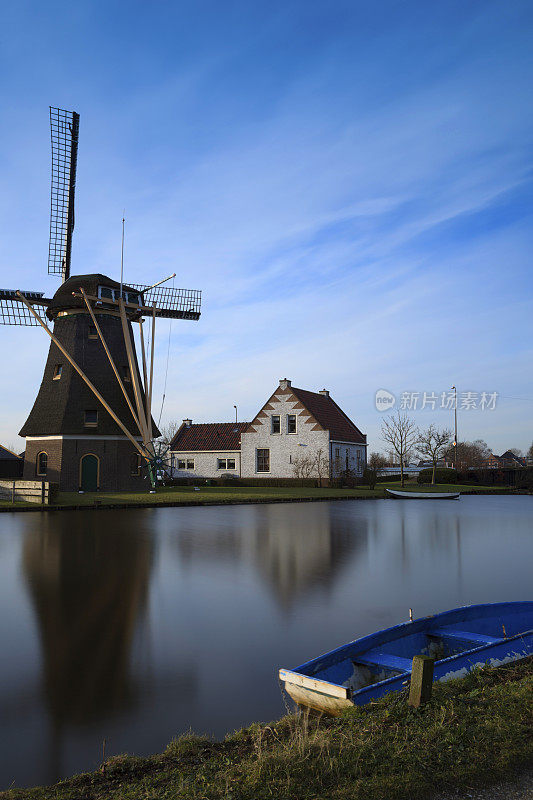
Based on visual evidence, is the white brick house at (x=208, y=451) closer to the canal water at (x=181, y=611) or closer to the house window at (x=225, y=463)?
the house window at (x=225, y=463)

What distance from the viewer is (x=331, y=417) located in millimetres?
49812

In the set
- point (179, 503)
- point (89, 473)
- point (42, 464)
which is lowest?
point (179, 503)

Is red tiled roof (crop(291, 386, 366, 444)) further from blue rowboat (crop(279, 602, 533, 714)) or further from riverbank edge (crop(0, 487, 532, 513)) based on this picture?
blue rowboat (crop(279, 602, 533, 714))

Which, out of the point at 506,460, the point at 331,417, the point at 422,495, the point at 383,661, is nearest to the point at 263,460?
the point at 331,417

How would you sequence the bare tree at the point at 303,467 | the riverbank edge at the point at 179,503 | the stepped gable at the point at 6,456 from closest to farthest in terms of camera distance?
the riverbank edge at the point at 179,503 < the stepped gable at the point at 6,456 < the bare tree at the point at 303,467

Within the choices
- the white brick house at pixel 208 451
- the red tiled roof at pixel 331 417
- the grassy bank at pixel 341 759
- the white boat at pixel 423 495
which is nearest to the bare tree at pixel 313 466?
the red tiled roof at pixel 331 417

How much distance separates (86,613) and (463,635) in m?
4.89

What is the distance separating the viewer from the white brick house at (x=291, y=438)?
4606 cm

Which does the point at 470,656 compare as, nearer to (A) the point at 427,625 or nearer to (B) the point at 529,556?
(A) the point at 427,625

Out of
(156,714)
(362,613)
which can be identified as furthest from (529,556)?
(156,714)

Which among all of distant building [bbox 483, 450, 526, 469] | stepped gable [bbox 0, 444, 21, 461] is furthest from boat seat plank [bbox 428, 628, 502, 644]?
distant building [bbox 483, 450, 526, 469]

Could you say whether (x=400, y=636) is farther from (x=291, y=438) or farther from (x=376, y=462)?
(x=376, y=462)

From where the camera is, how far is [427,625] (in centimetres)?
628

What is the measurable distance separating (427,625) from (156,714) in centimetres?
302
